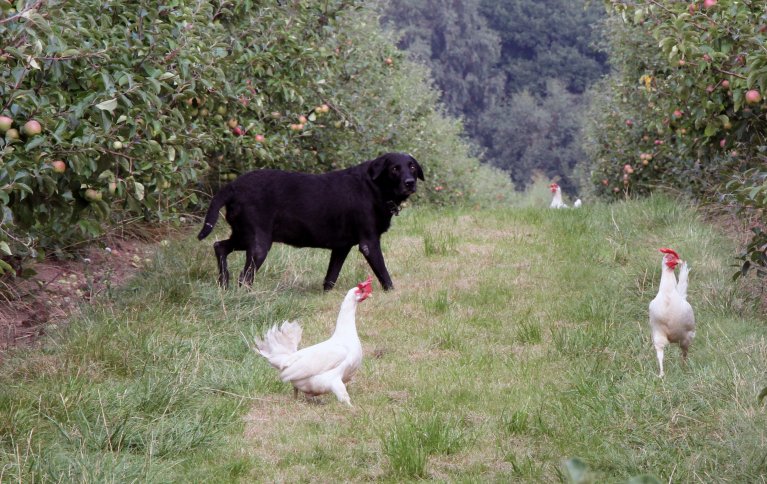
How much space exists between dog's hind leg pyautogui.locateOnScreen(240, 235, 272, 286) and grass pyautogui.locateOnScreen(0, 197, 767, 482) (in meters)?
0.20

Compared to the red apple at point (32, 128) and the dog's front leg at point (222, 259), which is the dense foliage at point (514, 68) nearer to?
the dog's front leg at point (222, 259)

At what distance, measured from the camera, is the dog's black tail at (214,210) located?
7.86m

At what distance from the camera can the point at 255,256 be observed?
26.5 ft

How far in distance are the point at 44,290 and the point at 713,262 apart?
18.2ft

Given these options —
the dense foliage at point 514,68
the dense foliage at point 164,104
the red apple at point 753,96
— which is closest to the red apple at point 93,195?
the dense foliage at point 164,104

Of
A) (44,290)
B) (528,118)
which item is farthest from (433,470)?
(528,118)

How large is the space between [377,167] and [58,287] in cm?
288

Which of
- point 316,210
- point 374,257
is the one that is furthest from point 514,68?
point 316,210

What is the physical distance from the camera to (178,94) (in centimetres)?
696

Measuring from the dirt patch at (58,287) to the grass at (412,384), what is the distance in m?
0.44

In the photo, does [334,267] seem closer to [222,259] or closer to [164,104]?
[222,259]

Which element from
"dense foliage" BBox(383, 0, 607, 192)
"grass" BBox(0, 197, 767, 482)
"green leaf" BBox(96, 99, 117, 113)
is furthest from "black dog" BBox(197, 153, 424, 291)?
"dense foliage" BBox(383, 0, 607, 192)

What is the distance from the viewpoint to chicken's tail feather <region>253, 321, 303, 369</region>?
5719mm

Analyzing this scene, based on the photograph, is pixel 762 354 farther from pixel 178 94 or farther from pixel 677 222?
pixel 677 222
